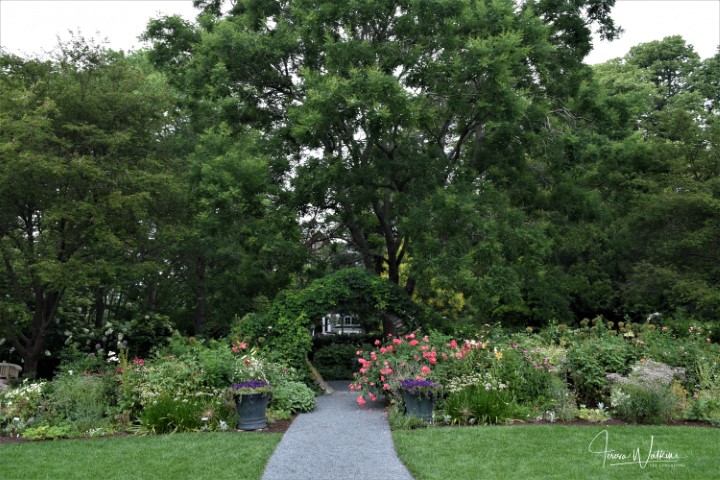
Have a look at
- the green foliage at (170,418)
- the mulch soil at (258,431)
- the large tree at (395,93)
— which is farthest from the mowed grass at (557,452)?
the large tree at (395,93)

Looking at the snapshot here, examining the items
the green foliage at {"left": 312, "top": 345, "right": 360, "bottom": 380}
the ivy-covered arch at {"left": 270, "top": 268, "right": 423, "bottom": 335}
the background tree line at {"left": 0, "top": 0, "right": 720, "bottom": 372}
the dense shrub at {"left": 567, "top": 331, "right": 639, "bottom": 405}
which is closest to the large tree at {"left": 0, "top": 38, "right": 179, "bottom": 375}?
the background tree line at {"left": 0, "top": 0, "right": 720, "bottom": 372}

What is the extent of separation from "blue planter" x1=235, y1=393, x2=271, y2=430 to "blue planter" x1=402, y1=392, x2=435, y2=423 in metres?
2.18

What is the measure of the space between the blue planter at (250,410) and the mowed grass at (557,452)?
206 cm

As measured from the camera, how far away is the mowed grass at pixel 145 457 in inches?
240

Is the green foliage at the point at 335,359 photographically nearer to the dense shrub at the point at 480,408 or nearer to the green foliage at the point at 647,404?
the dense shrub at the point at 480,408

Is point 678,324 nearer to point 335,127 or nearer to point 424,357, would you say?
point 424,357

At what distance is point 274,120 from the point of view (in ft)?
49.1

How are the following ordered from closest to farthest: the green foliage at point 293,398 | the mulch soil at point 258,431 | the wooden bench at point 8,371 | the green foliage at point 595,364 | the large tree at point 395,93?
the mulch soil at point 258,431
the green foliage at point 595,364
the green foliage at point 293,398
the large tree at point 395,93
the wooden bench at point 8,371

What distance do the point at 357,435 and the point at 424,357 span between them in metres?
Result: 2.31

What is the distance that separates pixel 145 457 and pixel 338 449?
2.28 m

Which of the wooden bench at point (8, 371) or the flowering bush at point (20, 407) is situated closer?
the flowering bush at point (20, 407)

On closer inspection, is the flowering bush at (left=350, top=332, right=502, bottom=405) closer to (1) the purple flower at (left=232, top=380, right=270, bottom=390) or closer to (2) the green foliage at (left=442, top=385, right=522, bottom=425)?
(2) the green foliage at (left=442, top=385, right=522, bottom=425)

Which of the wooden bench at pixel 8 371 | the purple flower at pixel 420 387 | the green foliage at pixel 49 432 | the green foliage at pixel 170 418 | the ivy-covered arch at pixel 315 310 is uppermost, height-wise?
the ivy-covered arch at pixel 315 310

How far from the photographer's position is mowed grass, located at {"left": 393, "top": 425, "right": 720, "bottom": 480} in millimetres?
5957
